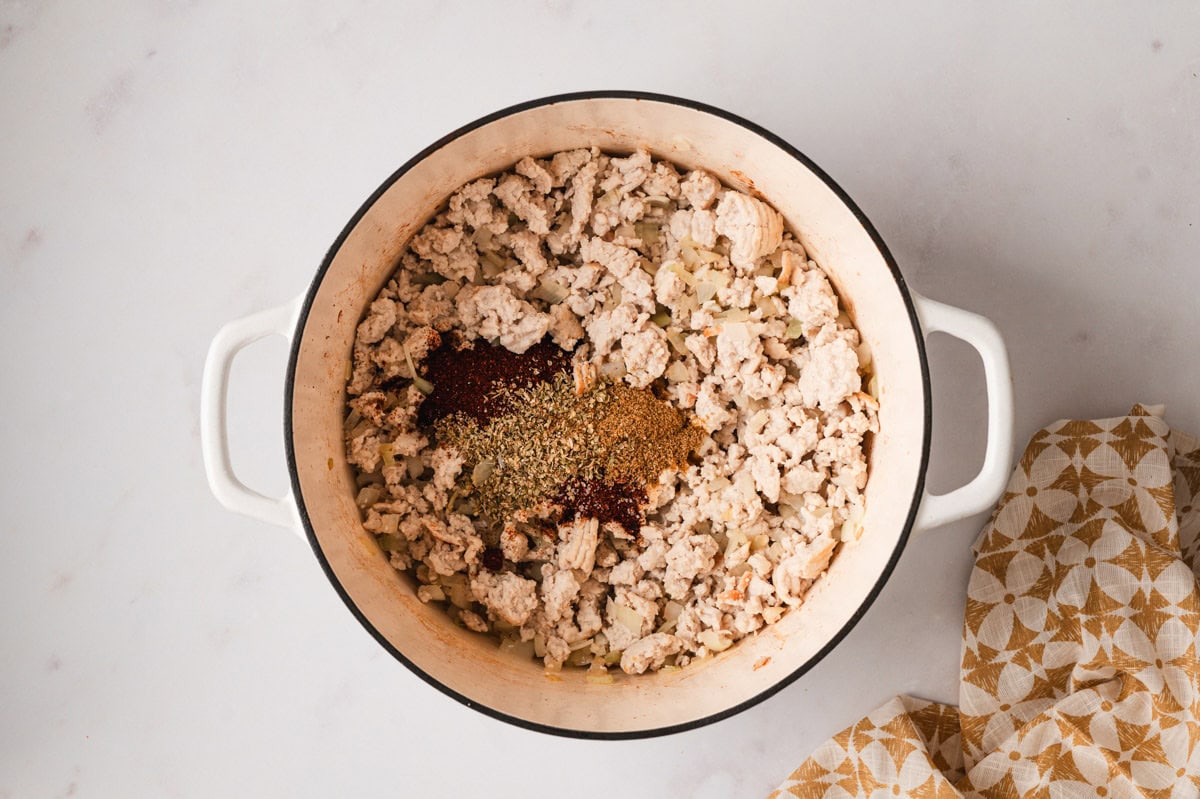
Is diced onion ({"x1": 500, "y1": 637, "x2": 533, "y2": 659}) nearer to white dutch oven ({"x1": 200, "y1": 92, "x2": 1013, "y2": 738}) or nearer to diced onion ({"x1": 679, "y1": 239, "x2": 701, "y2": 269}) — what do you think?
white dutch oven ({"x1": 200, "y1": 92, "x2": 1013, "y2": 738})

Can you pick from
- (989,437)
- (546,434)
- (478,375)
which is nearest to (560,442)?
(546,434)

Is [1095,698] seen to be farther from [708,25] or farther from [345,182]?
[345,182]

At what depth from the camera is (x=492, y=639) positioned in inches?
52.0

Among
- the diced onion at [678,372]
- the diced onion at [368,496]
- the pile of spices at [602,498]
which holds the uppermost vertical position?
the diced onion at [678,372]

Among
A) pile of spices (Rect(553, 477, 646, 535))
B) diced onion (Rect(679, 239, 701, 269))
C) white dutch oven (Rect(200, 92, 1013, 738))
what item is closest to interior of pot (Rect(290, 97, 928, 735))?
white dutch oven (Rect(200, 92, 1013, 738))

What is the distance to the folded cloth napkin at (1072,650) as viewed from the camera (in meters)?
1.35

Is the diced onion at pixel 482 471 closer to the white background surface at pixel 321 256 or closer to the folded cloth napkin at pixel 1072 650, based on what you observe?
the white background surface at pixel 321 256

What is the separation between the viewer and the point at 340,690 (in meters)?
1.42

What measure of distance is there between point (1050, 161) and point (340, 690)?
4.51ft

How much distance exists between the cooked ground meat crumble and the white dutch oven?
31 mm

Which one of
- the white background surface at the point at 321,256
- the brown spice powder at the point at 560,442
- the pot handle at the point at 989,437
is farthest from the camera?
the white background surface at the point at 321,256

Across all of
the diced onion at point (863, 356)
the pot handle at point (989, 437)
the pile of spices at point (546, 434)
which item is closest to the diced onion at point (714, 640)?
the pile of spices at point (546, 434)

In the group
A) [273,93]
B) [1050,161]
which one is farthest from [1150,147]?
[273,93]

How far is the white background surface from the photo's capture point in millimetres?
1413
